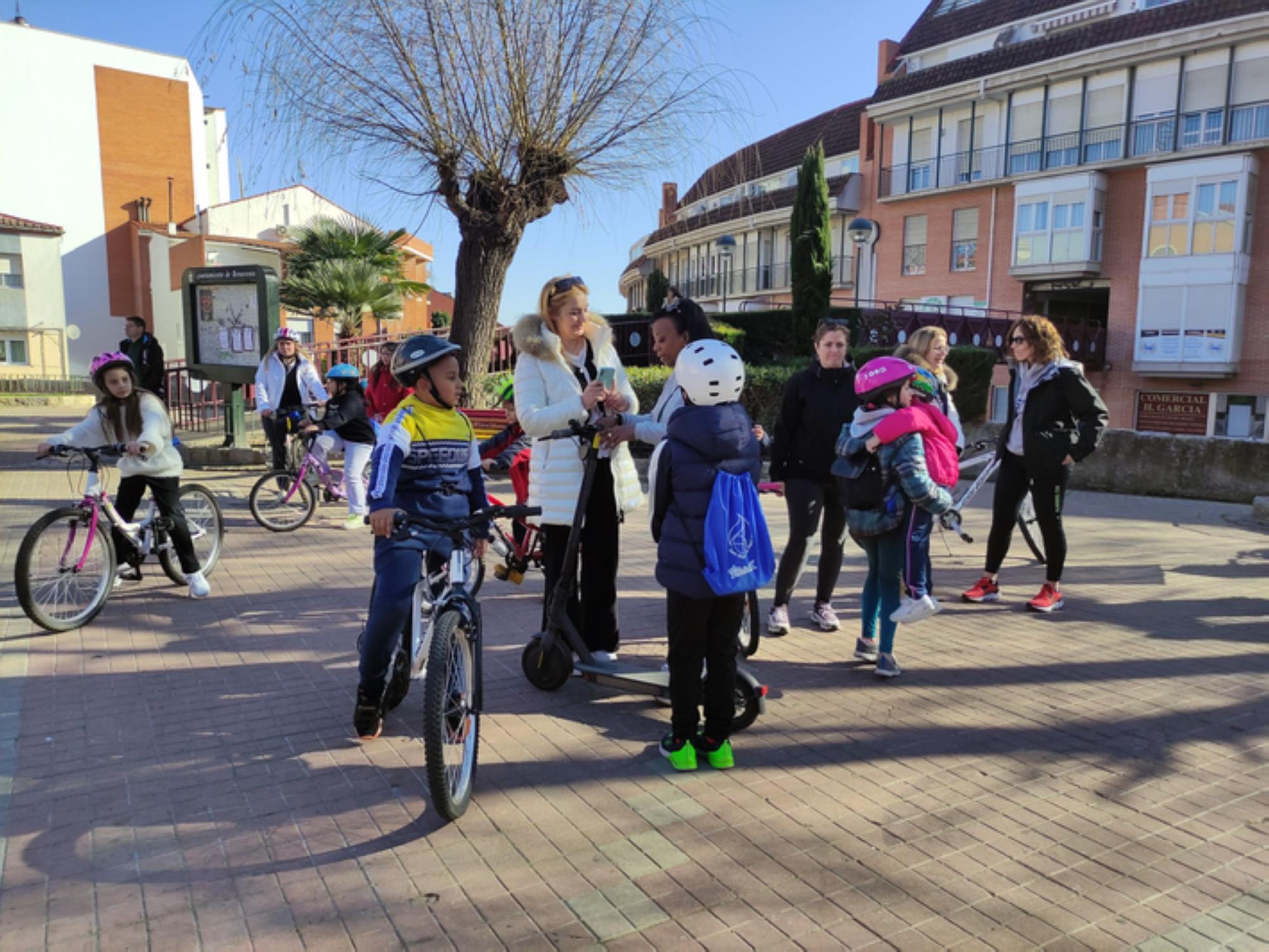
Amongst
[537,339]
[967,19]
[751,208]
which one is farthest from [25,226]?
[537,339]

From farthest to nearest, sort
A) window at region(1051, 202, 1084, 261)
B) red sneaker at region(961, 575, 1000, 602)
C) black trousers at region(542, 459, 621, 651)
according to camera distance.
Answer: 1. window at region(1051, 202, 1084, 261)
2. red sneaker at region(961, 575, 1000, 602)
3. black trousers at region(542, 459, 621, 651)

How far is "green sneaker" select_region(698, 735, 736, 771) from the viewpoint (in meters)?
3.77

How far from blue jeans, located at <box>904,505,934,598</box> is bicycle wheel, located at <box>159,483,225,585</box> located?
188 inches

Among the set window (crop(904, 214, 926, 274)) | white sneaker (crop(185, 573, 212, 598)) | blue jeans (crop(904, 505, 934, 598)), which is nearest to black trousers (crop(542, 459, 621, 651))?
blue jeans (crop(904, 505, 934, 598))

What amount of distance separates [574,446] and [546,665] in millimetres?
1079

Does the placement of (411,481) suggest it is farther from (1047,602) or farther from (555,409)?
(1047,602)

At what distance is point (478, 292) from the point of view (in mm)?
12047

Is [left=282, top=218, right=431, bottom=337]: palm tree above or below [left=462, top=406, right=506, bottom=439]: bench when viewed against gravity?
above

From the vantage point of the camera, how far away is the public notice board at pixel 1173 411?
1109 inches

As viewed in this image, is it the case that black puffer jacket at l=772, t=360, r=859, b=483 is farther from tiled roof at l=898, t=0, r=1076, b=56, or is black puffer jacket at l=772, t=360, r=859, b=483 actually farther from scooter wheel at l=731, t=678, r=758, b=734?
tiled roof at l=898, t=0, r=1076, b=56

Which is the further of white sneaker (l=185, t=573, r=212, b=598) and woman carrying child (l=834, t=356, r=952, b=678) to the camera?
white sneaker (l=185, t=573, r=212, b=598)

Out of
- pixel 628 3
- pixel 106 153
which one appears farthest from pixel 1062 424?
pixel 106 153

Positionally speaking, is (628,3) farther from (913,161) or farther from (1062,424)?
(913,161)

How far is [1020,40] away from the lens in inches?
1315
